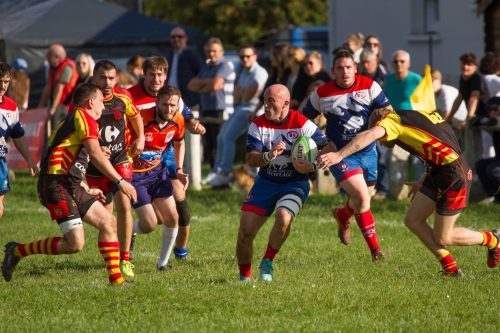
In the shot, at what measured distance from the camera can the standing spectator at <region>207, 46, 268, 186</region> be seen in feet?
45.0

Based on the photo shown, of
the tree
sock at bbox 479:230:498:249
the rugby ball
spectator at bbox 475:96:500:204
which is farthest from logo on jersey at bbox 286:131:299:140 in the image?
the tree

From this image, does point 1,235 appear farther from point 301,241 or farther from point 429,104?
point 429,104

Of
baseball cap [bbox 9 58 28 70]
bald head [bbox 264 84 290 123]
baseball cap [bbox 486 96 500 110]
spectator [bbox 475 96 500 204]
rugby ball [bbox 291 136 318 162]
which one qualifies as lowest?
spectator [bbox 475 96 500 204]

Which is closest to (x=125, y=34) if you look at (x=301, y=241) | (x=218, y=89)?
(x=218, y=89)

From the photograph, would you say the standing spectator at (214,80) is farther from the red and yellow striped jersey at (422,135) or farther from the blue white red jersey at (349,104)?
the red and yellow striped jersey at (422,135)

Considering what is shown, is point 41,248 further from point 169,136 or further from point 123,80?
point 123,80

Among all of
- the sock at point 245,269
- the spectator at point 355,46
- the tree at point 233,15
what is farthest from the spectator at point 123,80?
the tree at point 233,15

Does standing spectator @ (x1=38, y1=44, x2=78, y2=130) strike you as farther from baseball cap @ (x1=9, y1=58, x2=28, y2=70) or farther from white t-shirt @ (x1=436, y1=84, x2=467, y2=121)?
white t-shirt @ (x1=436, y1=84, x2=467, y2=121)

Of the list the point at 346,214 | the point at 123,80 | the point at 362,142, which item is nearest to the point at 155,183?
the point at 346,214

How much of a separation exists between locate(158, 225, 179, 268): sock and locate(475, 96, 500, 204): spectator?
536 cm

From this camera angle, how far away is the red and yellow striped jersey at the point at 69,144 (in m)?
6.82

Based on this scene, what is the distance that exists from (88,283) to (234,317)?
1852 millimetres

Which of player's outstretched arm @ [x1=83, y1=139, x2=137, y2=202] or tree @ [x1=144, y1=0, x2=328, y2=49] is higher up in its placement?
player's outstretched arm @ [x1=83, y1=139, x2=137, y2=202]

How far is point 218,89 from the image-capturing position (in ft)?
46.4
